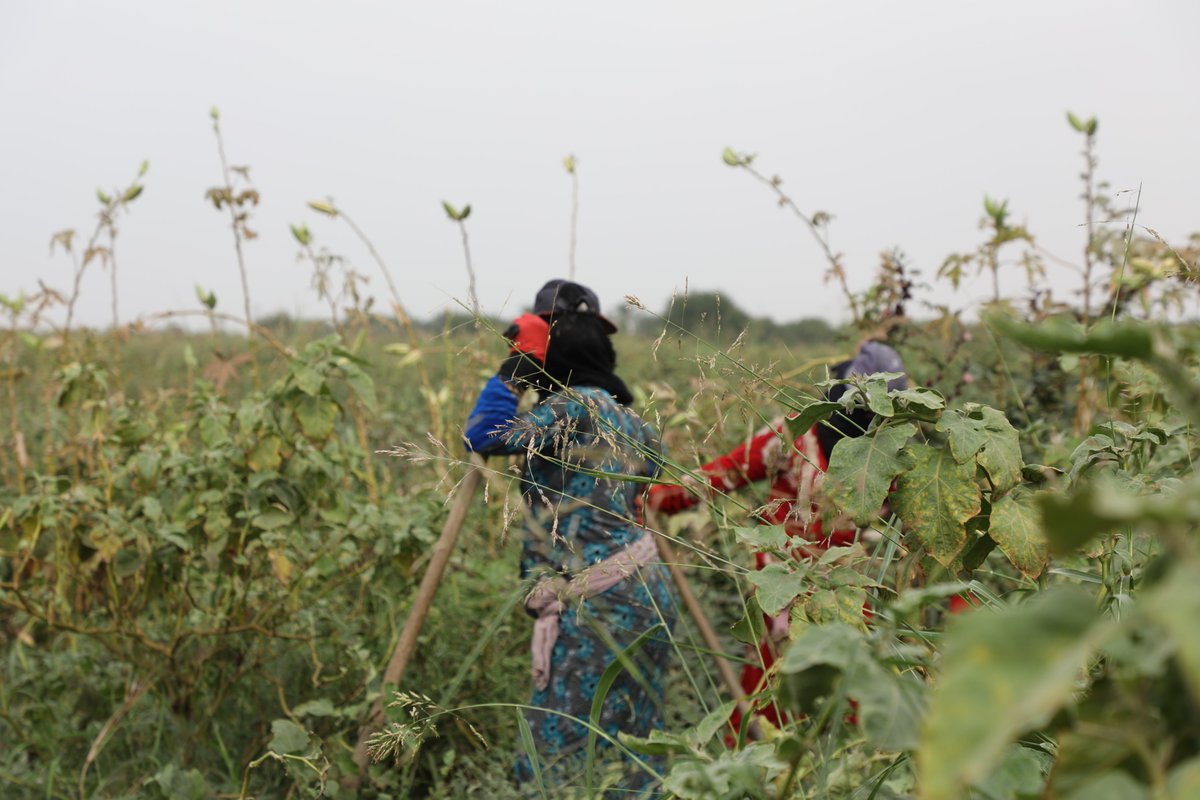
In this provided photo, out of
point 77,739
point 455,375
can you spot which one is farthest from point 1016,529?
point 455,375

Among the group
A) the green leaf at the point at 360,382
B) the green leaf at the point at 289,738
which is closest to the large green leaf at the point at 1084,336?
the green leaf at the point at 289,738

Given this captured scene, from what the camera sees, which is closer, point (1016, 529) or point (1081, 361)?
point (1016, 529)

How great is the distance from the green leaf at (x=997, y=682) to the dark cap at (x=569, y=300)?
2.01m

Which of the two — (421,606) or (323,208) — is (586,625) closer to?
(421,606)

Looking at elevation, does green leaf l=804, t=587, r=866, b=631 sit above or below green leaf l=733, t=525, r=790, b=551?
below

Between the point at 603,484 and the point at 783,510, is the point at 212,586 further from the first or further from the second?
the point at 783,510

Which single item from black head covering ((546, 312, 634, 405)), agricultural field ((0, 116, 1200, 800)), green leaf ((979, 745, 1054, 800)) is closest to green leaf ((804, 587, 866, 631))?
agricultural field ((0, 116, 1200, 800))

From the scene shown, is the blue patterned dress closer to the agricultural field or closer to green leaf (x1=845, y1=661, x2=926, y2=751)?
the agricultural field

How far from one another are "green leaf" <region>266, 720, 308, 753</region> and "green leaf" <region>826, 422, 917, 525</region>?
4.19 ft

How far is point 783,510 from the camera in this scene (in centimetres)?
258

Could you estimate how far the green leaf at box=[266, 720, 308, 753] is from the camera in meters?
1.77

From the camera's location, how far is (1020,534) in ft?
3.26

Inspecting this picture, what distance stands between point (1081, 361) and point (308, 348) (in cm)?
236

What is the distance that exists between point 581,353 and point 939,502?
144cm
